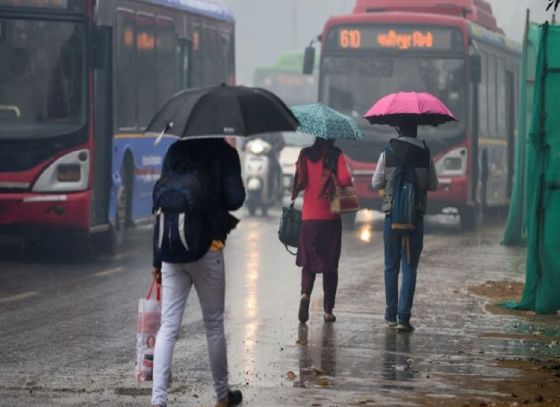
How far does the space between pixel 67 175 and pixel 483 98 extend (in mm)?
11641

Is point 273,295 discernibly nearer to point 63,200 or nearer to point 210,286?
point 63,200

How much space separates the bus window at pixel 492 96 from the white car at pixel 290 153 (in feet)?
12.2

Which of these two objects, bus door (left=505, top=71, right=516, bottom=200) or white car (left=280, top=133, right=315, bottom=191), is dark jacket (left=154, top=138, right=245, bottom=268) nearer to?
white car (left=280, top=133, right=315, bottom=191)

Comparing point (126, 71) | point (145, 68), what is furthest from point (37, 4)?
point (145, 68)

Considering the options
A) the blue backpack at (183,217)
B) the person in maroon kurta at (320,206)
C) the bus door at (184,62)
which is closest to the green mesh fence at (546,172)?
the person in maroon kurta at (320,206)

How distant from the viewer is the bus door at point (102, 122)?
18.7 m

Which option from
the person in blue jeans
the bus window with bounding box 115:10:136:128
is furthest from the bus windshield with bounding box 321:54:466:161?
the person in blue jeans

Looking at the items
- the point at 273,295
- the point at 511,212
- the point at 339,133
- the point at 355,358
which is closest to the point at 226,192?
the point at 355,358

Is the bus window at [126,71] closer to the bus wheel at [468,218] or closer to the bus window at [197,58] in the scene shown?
the bus window at [197,58]

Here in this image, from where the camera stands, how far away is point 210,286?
8609mm

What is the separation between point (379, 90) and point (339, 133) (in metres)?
13.5

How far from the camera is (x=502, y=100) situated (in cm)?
3077

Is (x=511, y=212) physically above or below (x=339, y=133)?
below

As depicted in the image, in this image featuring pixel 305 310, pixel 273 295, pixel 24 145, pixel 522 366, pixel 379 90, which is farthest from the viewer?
pixel 379 90
